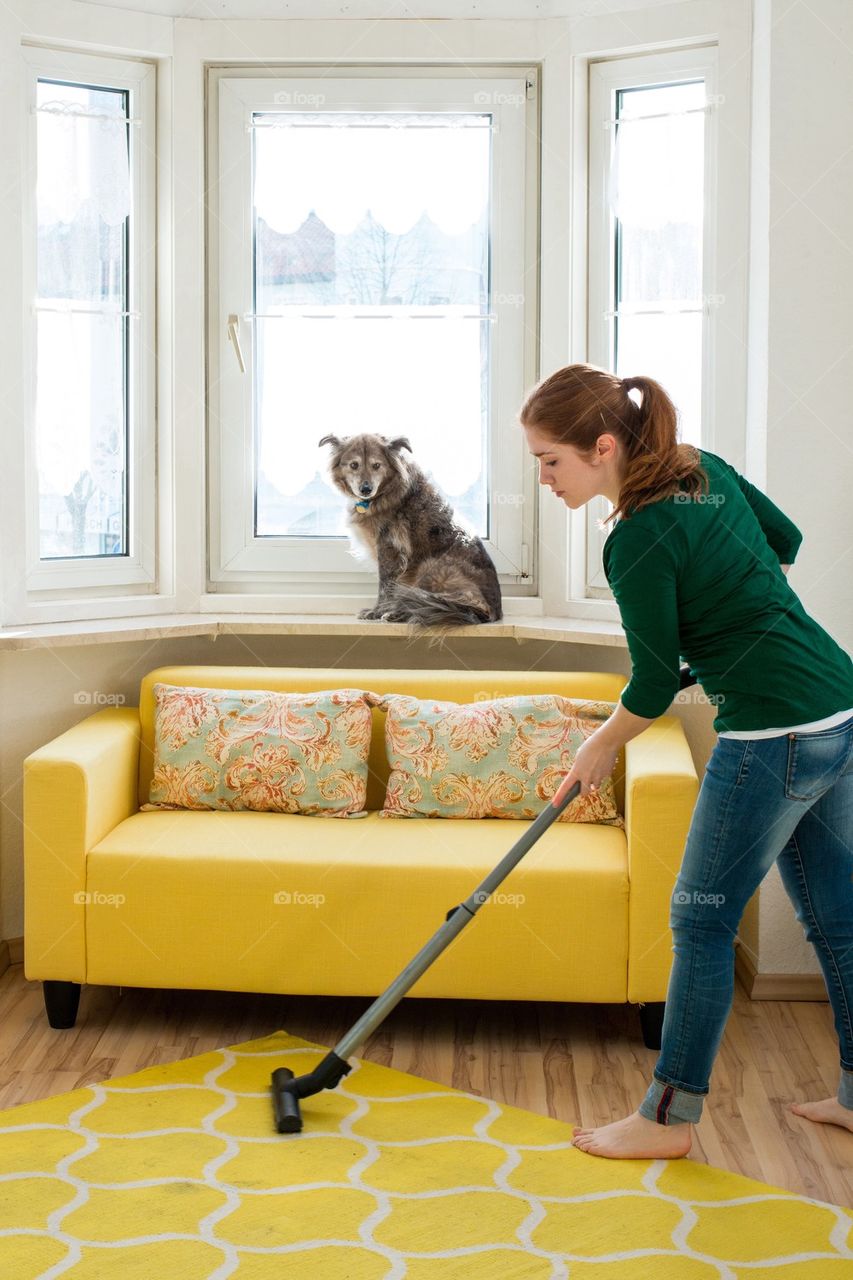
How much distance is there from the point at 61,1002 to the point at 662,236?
2.41 metres

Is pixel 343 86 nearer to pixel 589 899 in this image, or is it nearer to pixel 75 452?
pixel 75 452

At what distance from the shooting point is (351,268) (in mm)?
3557

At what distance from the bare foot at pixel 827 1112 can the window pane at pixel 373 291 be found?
1.80 meters

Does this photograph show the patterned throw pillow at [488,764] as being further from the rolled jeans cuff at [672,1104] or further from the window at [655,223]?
the rolled jeans cuff at [672,1104]

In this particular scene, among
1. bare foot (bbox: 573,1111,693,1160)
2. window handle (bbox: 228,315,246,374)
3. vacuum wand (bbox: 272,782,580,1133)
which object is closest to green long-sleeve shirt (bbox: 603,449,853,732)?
vacuum wand (bbox: 272,782,580,1133)

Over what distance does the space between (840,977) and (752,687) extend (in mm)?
581

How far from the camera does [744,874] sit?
2.03 metres

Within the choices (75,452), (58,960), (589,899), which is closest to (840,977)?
(589,899)
